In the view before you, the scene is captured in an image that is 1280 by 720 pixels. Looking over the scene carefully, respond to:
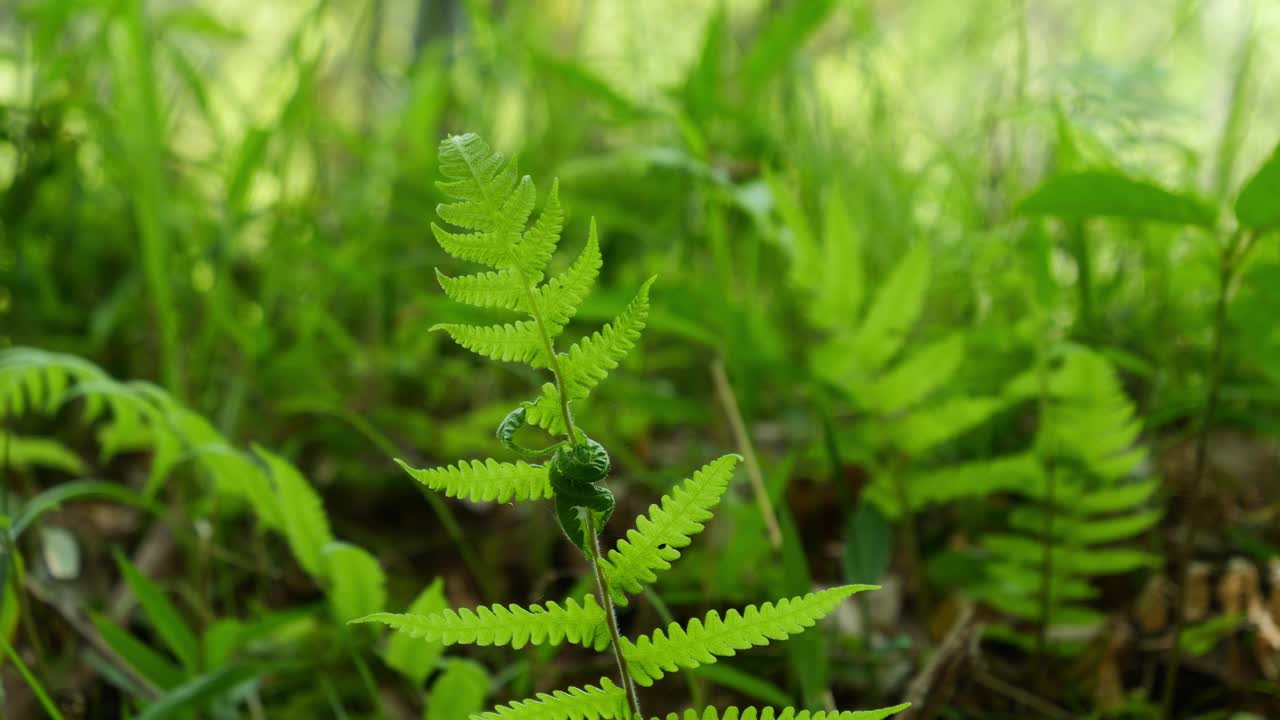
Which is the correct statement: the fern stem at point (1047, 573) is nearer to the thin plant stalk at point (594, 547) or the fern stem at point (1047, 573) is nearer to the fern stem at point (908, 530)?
the fern stem at point (908, 530)

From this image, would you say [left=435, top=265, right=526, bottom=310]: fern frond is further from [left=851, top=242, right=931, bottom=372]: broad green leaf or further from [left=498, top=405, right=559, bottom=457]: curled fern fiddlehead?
[left=851, top=242, right=931, bottom=372]: broad green leaf

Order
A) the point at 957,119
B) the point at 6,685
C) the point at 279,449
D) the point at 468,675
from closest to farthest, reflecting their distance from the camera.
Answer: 1. the point at 468,675
2. the point at 6,685
3. the point at 279,449
4. the point at 957,119

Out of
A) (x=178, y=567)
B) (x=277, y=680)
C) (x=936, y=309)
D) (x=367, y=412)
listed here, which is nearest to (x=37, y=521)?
(x=178, y=567)

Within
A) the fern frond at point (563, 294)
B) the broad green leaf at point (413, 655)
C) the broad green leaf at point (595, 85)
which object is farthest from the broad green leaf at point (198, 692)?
the broad green leaf at point (595, 85)

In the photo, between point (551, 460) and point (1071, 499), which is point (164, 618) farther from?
point (1071, 499)

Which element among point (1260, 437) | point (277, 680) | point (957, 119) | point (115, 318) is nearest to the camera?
point (277, 680)

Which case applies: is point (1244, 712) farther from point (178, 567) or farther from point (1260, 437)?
point (178, 567)

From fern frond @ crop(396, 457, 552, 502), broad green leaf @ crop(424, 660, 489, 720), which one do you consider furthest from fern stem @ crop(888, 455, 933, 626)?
fern frond @ crop(396, 457, 552, 502)
